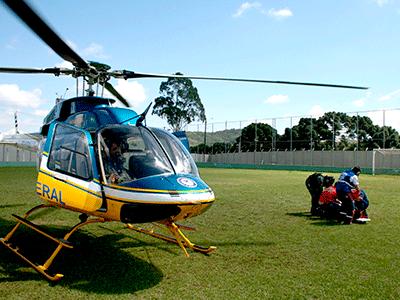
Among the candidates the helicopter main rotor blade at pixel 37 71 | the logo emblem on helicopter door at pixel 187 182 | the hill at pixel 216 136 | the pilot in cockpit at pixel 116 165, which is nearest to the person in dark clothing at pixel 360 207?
the logo emblem on helicopter door at pixel 187 182

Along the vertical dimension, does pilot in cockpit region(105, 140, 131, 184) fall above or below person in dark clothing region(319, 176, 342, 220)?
above

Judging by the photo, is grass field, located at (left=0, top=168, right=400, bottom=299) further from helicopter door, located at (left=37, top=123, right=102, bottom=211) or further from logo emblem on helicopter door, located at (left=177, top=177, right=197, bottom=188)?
logo emblem on helicopter door, located at (left=177, top=177, right=197, bottom=188)

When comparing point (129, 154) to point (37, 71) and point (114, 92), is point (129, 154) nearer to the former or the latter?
point (37, 71)

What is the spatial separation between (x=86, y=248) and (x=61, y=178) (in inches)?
59.7

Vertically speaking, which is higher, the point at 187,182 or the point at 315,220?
the point at 187,182

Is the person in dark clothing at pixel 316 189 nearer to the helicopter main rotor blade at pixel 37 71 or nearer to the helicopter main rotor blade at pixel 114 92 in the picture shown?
the helicopter main rotor blade at pixel 114 92

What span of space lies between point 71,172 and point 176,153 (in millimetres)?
1573

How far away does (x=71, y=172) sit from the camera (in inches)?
222

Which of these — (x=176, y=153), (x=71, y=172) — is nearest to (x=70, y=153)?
(x=71, y=172)

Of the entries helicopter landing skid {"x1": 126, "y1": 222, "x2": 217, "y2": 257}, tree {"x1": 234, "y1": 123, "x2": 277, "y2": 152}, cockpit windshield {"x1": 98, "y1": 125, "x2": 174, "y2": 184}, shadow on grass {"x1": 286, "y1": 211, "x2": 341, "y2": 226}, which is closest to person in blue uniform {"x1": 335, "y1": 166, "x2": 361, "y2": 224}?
shadow on grass {"x1": 286, "y1": 211, "x2": 341, "y2": 226}

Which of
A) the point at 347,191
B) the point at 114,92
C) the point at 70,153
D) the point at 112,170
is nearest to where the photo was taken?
the point at 112,170

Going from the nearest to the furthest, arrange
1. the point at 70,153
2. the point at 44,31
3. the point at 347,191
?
the point at 44,31 < the point at 70,153 < the point at 347,191

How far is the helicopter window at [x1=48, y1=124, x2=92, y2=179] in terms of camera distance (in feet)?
17.8

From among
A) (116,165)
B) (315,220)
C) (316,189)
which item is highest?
(116,165)
